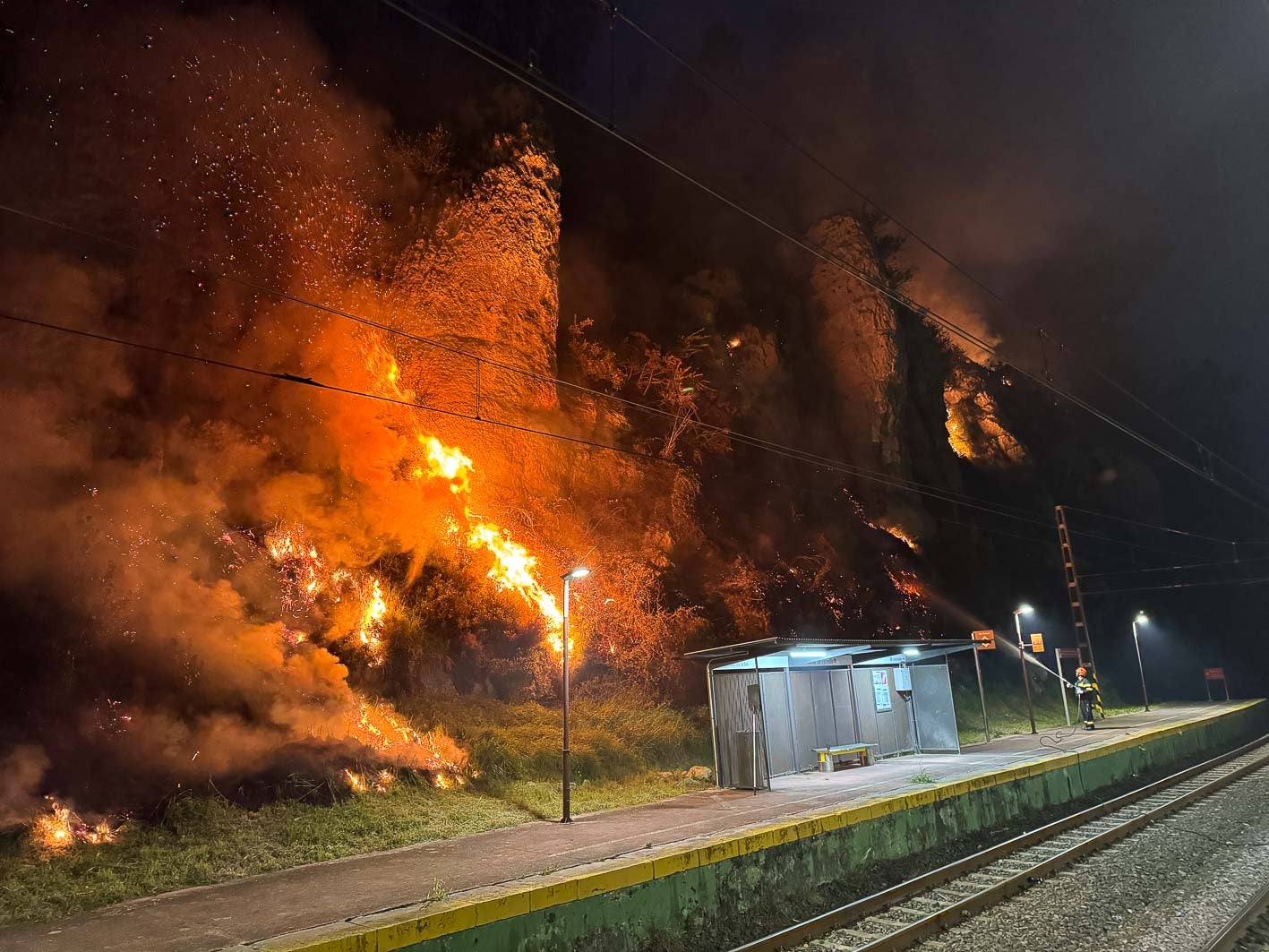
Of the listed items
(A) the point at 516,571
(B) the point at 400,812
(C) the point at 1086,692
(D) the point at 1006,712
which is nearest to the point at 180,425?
(A) the point at 516,571

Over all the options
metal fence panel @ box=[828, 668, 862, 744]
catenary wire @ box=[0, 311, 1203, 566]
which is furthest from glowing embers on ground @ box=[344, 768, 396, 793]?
metal fence panel @ box=[828, 668, 862, 744]

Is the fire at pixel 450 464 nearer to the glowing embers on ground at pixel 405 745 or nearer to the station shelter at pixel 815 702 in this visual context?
the glowing embers on ground at pixel 405 745

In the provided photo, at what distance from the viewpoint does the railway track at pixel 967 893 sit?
7.79 meters

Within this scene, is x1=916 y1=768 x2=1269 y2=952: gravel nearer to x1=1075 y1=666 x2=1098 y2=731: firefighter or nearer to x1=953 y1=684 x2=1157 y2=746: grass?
x1=1075 y1=666 x2=1098 y2=731: firefighter

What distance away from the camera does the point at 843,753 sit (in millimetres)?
17938

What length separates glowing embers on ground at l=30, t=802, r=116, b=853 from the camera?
9719 millimetres

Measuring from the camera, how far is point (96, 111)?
55.1 feet

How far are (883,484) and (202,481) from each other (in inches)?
1353

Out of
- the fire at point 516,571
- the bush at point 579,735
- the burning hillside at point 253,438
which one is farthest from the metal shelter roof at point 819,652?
the burning hillside at point 253,438

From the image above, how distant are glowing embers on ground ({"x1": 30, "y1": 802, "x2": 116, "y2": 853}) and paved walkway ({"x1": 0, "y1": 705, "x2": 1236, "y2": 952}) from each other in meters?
2.19

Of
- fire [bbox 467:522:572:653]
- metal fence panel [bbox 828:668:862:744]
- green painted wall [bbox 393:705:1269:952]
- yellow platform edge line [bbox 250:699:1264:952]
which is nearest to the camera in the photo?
yellow platform edge line [bbox 250:699:1264:952]

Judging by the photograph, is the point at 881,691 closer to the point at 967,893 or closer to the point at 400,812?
the point at 967,893

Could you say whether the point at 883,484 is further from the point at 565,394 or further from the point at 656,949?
→ the point at 656,949

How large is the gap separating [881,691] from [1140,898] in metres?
11.5
